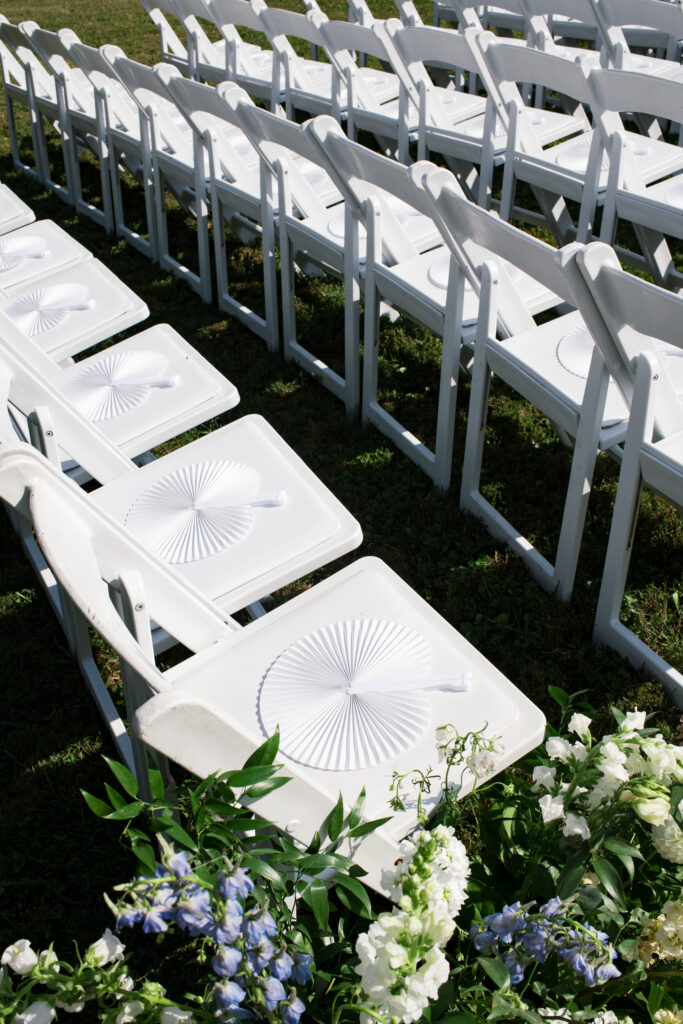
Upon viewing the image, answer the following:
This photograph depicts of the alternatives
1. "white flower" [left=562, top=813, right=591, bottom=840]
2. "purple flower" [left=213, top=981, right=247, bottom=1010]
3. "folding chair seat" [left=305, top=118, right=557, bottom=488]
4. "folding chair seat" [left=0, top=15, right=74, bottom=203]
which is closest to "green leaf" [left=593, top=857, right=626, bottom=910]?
"white flower" [left=562, top=813, right=591, bottom=840]

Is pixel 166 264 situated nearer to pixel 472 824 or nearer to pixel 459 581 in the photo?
pixel 459 581

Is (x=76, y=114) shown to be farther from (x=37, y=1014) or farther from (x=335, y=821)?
(x=37, y=1014)

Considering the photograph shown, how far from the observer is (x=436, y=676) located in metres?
1.94

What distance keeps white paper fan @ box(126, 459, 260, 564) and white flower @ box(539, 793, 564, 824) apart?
47.2 inches

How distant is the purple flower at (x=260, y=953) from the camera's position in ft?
3.89

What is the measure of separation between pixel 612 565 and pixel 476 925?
1410mm

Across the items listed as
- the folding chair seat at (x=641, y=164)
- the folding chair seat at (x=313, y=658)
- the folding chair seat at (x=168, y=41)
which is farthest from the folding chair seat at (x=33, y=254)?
the folding chair seat at (x=168, y=41)

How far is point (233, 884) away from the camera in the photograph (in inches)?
45.8

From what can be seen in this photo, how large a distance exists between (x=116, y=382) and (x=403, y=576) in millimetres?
1195

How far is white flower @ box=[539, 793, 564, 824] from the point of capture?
4.60 feet

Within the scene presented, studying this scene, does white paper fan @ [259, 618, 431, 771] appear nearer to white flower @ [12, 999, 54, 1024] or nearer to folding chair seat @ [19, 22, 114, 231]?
white flower @ [12, 999, 54, 1024]

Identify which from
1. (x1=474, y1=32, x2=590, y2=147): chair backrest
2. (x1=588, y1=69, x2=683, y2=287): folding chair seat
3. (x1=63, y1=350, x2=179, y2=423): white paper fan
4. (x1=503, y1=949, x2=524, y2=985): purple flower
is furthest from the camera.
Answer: (x1=474, y1=32, x2=590, y2=147): chair backrest

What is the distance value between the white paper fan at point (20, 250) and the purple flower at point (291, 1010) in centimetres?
353

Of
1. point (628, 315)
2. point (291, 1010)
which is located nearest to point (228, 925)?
point (291, 1010)
